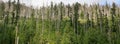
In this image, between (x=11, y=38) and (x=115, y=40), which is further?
(x=115, y=40)

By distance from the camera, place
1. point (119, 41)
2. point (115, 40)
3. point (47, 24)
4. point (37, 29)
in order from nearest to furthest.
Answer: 1. point (119, 41)
2. point (115, 40)
3. point (37, 29)
4. point (47, 24)

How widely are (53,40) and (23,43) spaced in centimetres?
776

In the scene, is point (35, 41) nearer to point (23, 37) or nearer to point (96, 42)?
point (23, 37)

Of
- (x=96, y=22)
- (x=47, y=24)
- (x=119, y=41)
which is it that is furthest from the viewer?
(x=96, y=22)

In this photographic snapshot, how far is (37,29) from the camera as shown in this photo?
96.2m

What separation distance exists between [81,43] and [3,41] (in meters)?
19.9

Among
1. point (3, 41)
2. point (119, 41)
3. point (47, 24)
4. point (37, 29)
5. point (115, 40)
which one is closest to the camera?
point (3, 41)

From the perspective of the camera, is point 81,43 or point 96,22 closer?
point 81,43

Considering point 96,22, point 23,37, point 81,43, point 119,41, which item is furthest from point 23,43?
point 96,22

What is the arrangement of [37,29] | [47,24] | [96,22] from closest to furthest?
[37,29] → [47,24] → [96,22]

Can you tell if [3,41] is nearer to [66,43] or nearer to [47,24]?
[66,43]

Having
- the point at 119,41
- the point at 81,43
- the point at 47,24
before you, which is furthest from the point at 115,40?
Result: the point at 47,24

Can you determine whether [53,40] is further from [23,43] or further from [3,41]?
[3,41]

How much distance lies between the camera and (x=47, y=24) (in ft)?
342
